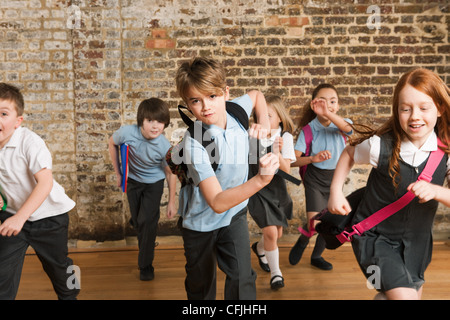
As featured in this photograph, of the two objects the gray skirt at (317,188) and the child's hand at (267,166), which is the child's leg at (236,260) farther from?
the gray skirt at (317,188)

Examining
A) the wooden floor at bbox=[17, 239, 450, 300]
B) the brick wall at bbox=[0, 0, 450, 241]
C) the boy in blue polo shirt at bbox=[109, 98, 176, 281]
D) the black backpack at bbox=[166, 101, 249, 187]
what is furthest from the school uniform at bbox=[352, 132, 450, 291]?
the brick wall at bbox=[0, 0, 450, 241]

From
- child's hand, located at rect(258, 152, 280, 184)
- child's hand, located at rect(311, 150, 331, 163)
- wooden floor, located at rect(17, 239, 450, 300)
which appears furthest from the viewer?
child's hand, located at rect(311, 150, 331, 163)

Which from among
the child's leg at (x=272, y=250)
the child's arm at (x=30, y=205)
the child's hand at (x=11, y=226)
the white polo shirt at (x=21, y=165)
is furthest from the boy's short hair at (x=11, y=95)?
the child's leg at (x=272, y=250)

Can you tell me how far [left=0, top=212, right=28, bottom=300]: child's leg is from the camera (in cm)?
218

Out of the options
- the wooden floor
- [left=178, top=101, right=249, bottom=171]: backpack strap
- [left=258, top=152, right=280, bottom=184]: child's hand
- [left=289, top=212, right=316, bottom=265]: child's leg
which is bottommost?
the wooden floor

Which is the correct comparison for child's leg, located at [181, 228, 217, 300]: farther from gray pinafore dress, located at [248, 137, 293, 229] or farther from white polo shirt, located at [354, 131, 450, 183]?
gray pinafore dress, located at [248, 137, 293, 229]

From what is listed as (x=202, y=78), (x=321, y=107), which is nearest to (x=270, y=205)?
(x=321, y=107)

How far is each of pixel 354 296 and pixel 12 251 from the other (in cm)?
230

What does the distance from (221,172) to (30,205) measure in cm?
97

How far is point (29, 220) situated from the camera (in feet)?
7.61

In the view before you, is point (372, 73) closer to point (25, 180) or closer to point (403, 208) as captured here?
point (403, 208)

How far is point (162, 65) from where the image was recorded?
4.57 metres

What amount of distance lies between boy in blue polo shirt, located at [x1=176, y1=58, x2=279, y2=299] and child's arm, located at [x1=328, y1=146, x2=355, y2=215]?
407 mm

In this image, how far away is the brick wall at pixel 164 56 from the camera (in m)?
4.45
